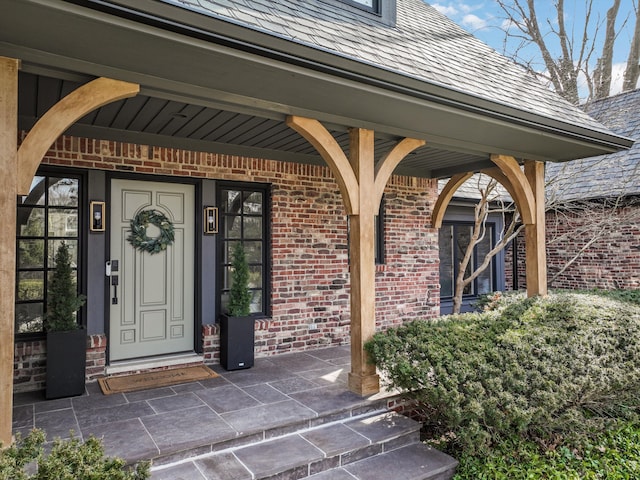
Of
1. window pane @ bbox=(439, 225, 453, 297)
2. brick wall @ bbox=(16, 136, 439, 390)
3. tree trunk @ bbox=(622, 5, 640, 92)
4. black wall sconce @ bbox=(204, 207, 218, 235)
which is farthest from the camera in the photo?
tree trunk @ bbox=(622, 5, 640, 92)

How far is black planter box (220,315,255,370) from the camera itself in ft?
16.4

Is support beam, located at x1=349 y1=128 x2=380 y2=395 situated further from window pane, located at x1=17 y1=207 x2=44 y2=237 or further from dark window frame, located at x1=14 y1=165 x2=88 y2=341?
window pane, located at x1=17 y1=207 x2=44 y2=237

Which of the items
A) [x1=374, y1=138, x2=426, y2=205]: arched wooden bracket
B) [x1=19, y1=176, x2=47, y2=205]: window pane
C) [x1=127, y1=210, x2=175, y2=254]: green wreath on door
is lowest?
[x1=127, y1=210, x2=175, y2=254]: green wreath on door

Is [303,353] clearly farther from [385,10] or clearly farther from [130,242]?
[385,10]

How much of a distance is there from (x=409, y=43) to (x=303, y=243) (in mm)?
2735

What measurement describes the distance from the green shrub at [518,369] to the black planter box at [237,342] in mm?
1587

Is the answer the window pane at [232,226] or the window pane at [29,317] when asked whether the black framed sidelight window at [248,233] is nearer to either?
the window pane at [232,226]

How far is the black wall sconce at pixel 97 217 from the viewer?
460 cm

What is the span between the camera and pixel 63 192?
4613 mm

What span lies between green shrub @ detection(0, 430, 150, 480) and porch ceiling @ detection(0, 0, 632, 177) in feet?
7.06

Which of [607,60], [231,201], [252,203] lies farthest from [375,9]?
[607,60]

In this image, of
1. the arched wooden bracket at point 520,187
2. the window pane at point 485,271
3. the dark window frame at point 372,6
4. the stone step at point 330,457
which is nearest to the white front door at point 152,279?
the stone step at point 330,457

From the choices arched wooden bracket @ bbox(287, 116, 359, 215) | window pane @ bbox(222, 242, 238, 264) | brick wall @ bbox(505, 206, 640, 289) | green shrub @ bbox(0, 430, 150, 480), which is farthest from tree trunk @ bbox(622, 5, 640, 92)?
green shrub @ bbox(0, 430, 150, 480)

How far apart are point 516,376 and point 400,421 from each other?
105 centimetres
